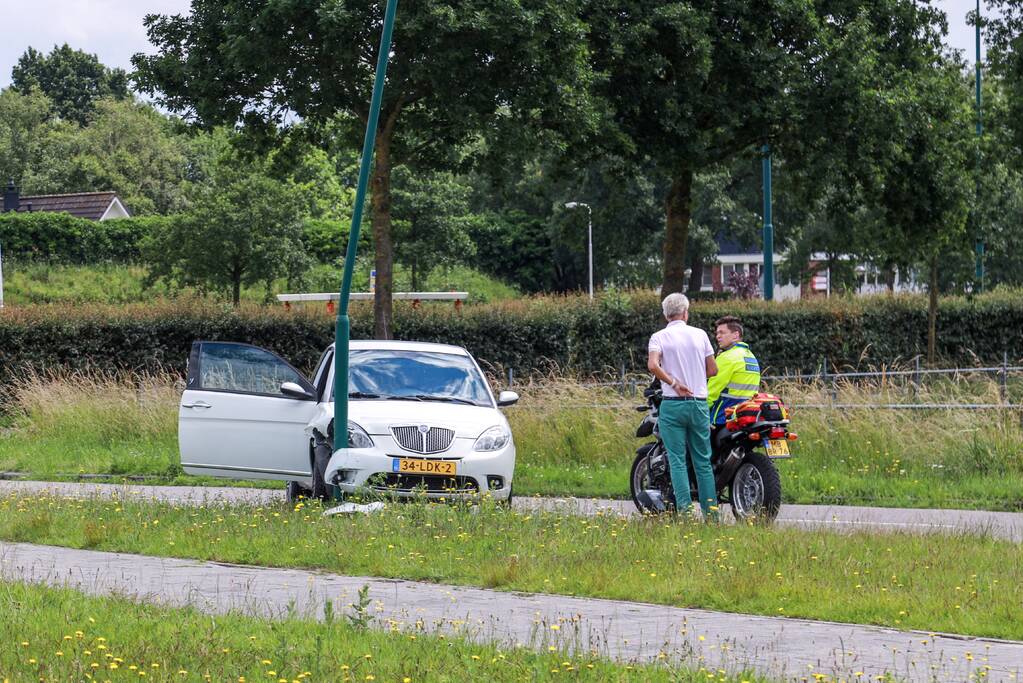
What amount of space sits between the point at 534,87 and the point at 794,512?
38.2 feet

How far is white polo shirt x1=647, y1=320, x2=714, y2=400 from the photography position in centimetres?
1149

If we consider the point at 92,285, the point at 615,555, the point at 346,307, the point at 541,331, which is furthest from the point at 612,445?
the point at 92,285

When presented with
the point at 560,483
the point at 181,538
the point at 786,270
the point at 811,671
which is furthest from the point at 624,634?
the point at 786,270

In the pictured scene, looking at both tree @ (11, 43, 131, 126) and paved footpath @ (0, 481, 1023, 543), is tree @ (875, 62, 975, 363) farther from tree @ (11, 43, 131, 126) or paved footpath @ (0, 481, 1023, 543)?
tree @ (11, 43, 131, 126)

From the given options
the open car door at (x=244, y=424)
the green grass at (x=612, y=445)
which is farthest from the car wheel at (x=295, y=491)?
the green grass at (x=612, y=445)

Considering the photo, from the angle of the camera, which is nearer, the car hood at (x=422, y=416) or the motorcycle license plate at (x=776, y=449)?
the motorcycle license plate at (x=776, y=449)

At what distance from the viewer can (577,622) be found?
7.38 metres

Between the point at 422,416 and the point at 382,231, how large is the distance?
13.1m

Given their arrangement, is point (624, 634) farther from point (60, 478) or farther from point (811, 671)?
point (60, 478)

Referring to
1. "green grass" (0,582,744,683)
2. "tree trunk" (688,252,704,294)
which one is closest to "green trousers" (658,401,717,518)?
"green grass" (0,582,744,683)

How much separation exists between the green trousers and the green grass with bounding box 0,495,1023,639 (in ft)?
1.95

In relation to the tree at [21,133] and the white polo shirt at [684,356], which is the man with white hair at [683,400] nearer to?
the white polo shirt at [684,356]

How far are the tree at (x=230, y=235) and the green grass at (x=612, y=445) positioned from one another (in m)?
16.8

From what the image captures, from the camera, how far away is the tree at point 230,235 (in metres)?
40.8
